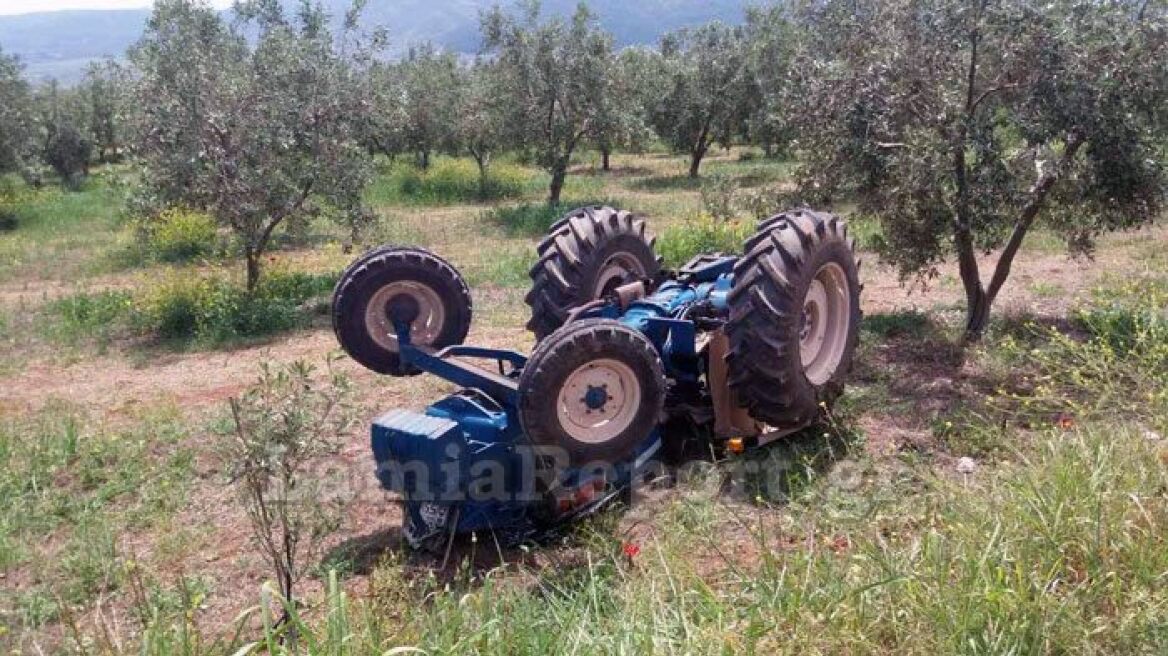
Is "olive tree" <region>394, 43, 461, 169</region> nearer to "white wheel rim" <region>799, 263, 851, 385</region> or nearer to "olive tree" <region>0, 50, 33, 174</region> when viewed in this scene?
"olive tree" <region>0, 50, 33, 174</region>

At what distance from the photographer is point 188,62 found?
11.1 meters

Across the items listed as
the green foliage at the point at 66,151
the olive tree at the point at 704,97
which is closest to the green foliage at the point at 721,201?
the olive tree at the point at 704,97

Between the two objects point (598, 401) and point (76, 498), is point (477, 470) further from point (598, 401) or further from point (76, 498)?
point (76, 498)

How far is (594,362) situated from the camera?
13.2ft

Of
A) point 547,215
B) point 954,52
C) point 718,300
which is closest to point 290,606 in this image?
point 718,300

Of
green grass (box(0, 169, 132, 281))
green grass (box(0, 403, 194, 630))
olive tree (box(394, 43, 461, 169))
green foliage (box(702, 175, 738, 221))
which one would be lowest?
green grass (box(0, 403, 194, 630))

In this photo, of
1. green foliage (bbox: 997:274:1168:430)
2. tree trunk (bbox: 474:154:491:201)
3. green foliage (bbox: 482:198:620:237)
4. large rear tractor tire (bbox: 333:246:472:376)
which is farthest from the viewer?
tree trunk (bbox: 474:154:491:201)

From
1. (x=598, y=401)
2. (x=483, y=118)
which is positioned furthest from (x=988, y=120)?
(x=483, y=118)

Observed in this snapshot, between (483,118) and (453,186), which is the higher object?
(483,118)

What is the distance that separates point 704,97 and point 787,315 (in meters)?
22.3

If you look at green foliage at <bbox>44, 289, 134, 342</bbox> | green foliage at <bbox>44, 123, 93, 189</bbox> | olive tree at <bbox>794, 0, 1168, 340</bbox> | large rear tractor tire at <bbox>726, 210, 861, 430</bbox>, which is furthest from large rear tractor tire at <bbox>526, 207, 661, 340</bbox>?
green foliage at <bbox>44, 123, 93, 189</bbox>

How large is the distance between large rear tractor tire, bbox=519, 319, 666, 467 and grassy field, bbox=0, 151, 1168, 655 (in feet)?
1.54

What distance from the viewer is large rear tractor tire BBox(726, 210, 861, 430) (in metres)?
4.70

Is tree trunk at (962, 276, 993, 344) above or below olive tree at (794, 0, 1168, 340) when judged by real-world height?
below
